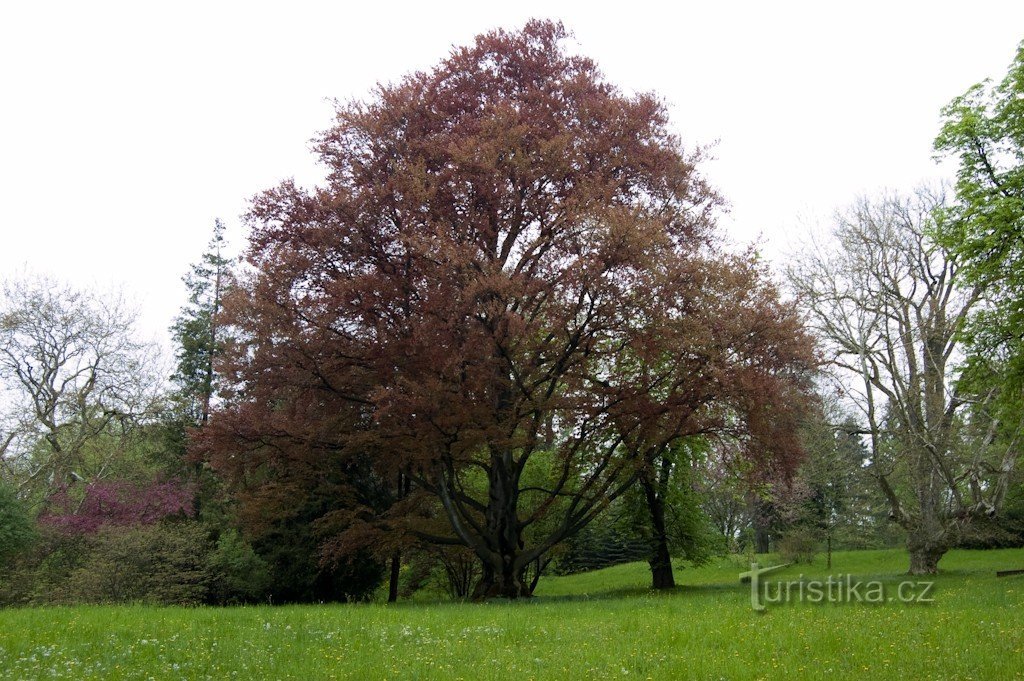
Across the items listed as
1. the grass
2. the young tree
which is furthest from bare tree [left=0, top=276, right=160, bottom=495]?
the grass

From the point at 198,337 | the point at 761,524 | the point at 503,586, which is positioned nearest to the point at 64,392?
the point at 198,337

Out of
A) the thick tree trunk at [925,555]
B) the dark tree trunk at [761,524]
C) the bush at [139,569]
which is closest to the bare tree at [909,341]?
the thick tree trunk at [925,555]

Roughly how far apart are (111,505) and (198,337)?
9595 millimetres

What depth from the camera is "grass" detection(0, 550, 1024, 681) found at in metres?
7.57

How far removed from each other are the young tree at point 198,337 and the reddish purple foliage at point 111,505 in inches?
195

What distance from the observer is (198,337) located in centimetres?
3053

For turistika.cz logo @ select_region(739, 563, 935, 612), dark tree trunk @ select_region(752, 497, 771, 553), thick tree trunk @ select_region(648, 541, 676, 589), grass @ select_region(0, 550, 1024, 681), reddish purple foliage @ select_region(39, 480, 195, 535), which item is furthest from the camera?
dark tree trunk @ select_region(752, 497, 771, 553)

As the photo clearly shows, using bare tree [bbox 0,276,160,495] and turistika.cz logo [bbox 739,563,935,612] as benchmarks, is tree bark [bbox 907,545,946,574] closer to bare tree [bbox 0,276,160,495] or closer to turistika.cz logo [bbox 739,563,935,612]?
turistika.cz logo [bbox 739,563,935,612]

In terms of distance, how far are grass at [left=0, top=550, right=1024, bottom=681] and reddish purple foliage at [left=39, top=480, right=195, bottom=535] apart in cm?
1088

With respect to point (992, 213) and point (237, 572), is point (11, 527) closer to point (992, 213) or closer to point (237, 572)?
point (237, 572)

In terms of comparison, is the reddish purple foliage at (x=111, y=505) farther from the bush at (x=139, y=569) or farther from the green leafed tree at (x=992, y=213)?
the green leafed tree at (x=992, y=213)

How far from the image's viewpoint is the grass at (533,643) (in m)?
7.57

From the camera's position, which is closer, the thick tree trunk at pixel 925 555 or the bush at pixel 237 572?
the bush at pixel 237 572

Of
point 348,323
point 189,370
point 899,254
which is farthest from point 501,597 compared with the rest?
point 189,370
